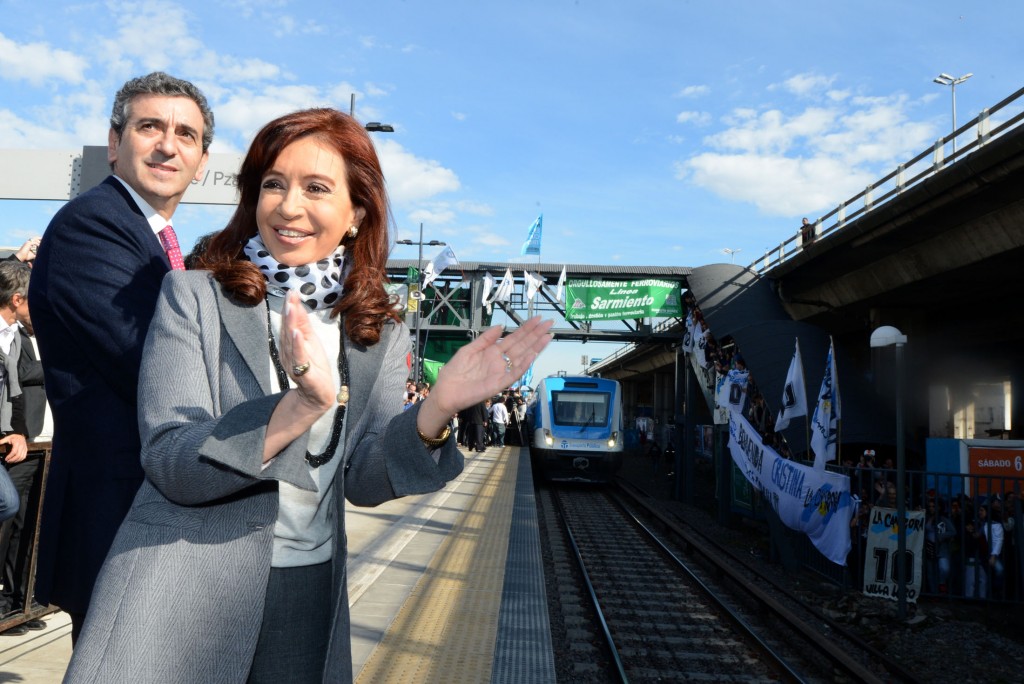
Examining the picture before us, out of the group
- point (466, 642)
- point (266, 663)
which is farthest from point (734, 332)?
point (266, 663)

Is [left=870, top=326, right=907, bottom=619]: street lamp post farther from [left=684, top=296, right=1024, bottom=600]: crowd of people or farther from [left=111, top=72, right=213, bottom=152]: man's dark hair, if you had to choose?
[left=111, top=72, right=213, bottom=152]: man's dark hair

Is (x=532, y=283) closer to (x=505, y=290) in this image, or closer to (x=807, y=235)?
(x=505, y=290)

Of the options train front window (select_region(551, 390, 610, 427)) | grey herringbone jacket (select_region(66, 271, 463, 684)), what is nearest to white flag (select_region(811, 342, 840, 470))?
train front window (select_region(551, 390, 610, 427))

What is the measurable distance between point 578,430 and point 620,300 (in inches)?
454

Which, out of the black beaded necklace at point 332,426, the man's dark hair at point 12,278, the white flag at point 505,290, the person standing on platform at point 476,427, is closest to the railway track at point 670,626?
the man's dark hair at point 12,278

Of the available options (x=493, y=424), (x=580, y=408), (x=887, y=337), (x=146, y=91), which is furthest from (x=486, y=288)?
(x=146, y=91)

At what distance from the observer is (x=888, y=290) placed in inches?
779

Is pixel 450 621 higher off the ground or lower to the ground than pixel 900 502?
lower

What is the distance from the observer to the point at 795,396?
43.8 feet

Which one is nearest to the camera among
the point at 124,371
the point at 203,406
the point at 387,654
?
the point at 203,406

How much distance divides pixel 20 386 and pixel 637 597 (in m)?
7.78

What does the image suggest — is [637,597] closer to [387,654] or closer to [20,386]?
[387,654]

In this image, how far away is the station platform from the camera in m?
5.05

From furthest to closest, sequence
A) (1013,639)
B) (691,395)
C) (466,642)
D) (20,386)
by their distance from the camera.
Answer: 1. (691,395)
2. (1013,639)
3. (466,642)
4. (20,386)
